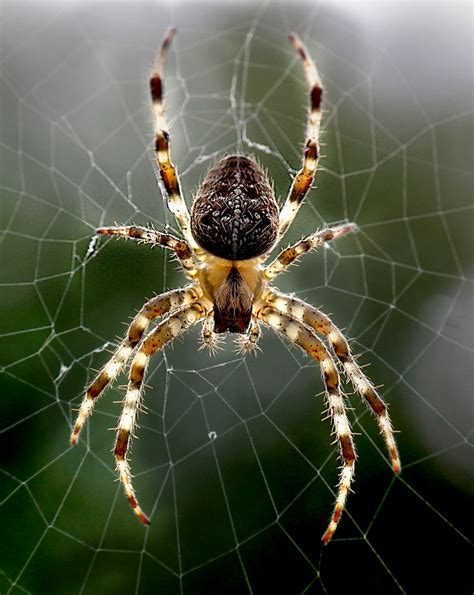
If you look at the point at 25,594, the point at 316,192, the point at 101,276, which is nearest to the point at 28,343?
the point at 101,276

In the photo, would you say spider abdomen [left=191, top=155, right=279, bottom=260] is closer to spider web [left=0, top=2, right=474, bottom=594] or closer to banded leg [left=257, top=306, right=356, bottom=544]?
banded leg [left=257, top=306, right=356, bottom=544]

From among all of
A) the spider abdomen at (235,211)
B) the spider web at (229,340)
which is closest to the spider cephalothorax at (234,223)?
the spider abdomen at (235,211)

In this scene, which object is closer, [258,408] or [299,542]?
[299,542]

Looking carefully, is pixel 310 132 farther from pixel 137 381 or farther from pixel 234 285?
pixel 137 381

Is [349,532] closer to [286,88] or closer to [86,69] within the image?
[286,88]

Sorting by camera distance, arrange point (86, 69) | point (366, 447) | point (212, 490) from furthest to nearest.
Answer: point (86, 69), point (212, 490), point (366, 447)

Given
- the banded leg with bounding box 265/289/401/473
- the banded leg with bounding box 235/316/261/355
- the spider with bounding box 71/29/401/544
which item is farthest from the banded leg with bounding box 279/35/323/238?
the banded leg with bounding box 235/316/261/355

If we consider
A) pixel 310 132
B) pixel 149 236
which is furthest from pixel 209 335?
pixel 310 132
